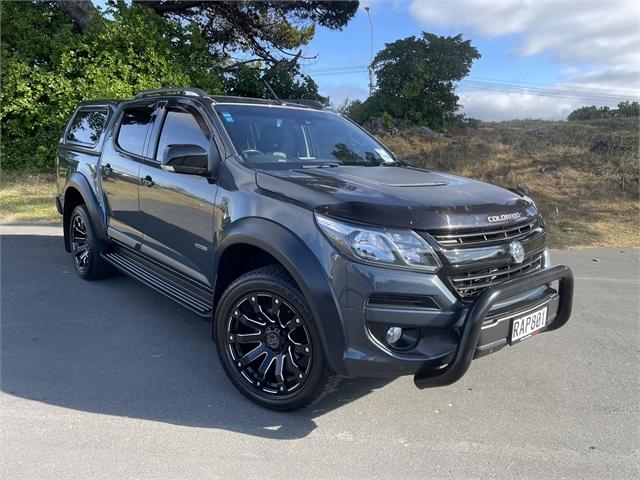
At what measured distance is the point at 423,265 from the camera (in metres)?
2.69

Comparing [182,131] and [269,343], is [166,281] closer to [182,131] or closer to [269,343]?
[182,131]

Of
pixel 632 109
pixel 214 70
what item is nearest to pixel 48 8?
pixel 214 70

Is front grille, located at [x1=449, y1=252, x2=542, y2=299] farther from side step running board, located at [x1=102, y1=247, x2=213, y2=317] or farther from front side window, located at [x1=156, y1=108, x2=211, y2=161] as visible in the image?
front side window, located at [x1=156, y1=108, x2=211, y2=161]

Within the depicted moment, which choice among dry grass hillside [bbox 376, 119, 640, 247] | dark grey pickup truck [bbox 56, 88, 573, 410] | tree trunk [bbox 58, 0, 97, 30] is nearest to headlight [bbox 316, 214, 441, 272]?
dark grey pickup truck [bbox 56, 88, 573, 410]

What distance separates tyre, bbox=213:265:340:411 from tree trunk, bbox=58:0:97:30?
12165 millimetres

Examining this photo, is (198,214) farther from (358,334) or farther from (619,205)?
(619,205)

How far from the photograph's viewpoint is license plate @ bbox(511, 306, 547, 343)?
291 cm

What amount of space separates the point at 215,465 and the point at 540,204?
10.00 metres

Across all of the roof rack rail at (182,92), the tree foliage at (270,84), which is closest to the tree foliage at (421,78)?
the tree foliage at (270,84)

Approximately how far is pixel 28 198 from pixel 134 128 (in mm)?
7183

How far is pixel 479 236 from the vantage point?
286cm

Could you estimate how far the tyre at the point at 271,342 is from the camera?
9.54ft

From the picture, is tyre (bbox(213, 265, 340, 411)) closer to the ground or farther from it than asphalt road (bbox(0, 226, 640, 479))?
farther from it

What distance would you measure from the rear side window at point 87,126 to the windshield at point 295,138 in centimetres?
218
